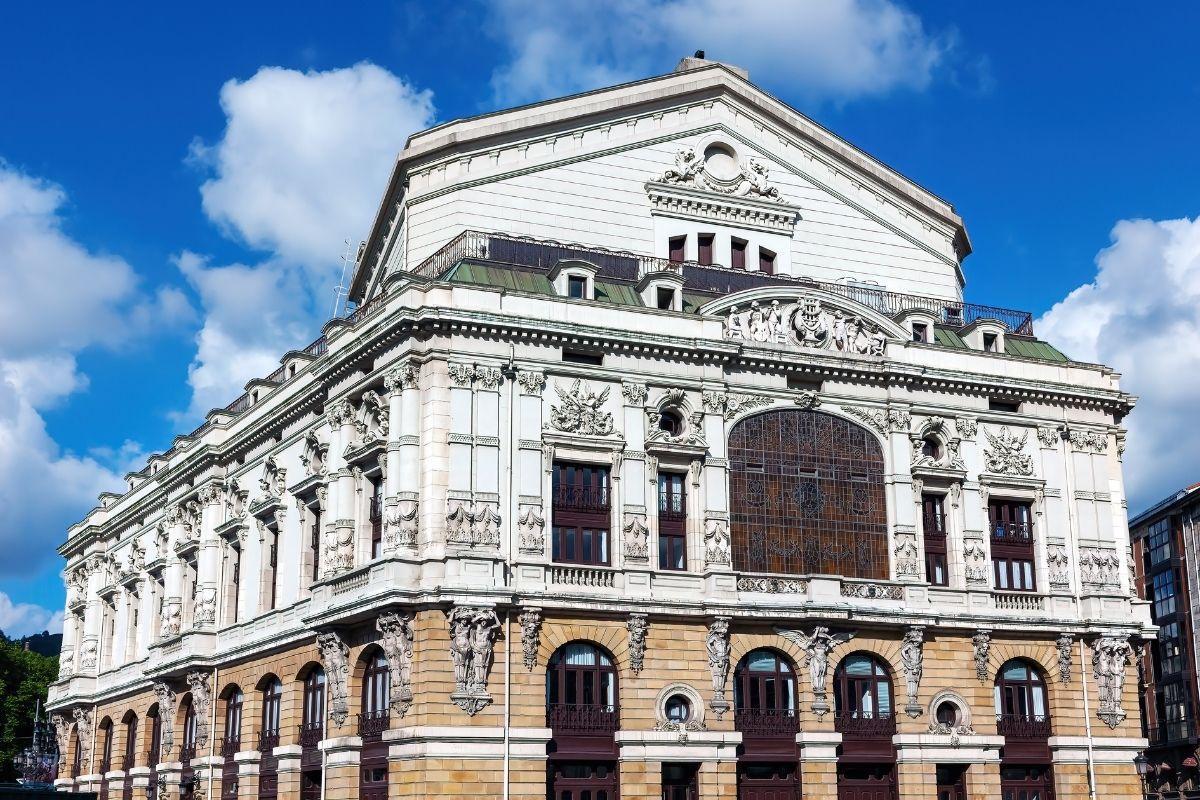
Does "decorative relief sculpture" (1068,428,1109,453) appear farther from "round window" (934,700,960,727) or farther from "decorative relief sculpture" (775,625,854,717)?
"decorative relief sculpture" (775,625,854,717)

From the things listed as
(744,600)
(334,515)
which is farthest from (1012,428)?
(334,515)

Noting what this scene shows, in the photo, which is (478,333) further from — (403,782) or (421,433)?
(403,782)

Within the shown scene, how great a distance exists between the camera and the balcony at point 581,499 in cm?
5219

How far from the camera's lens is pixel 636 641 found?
51.1m

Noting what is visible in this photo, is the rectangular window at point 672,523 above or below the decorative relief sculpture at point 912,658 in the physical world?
above

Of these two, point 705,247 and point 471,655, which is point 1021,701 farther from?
point 471,655

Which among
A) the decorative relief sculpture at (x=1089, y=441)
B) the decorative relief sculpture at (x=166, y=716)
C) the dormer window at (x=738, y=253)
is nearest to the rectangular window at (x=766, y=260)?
the dormer window at (x=738, y=253)

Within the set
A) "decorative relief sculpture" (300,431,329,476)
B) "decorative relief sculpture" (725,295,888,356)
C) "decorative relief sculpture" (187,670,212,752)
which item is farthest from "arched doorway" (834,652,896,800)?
"decorative relief sculpture" (187,670,212,752)

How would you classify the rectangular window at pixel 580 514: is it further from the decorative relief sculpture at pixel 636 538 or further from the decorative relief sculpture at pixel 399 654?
the decorative relief sculpture at pixel 399 654

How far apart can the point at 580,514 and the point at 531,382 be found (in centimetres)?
506

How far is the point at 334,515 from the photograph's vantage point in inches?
2178

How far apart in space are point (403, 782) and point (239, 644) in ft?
61.9

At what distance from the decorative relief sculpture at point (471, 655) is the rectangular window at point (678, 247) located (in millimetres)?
20476

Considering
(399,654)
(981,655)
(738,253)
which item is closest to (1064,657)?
(981,655)
